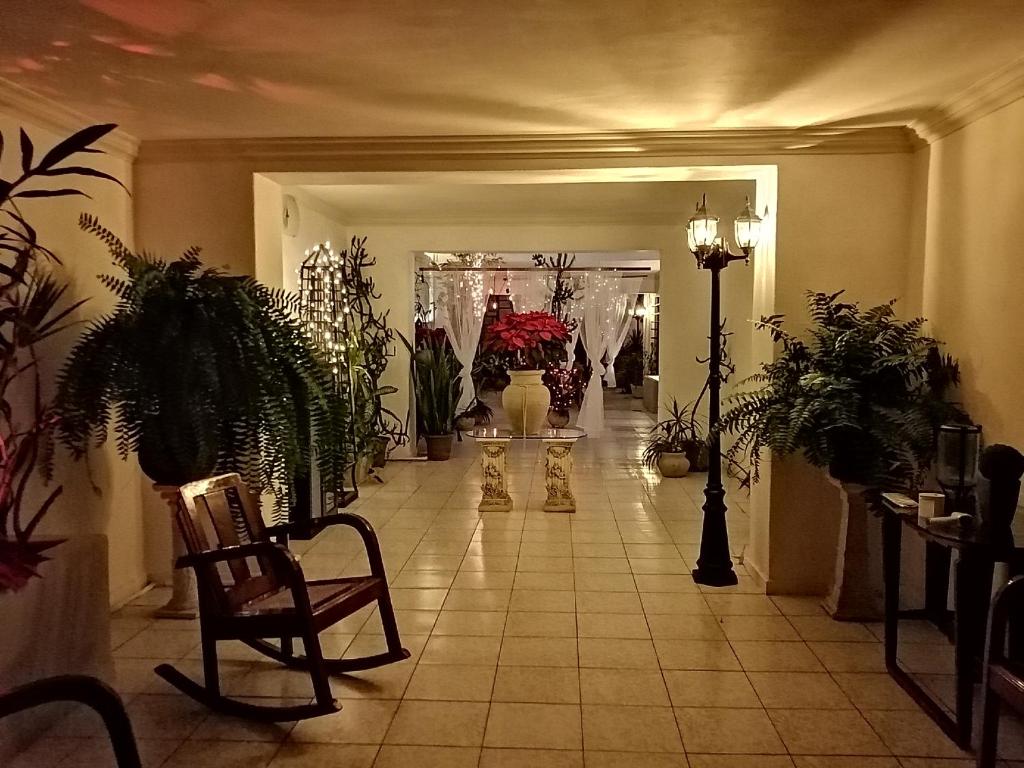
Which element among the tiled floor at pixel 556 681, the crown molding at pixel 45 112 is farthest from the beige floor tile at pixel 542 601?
the crown molding at pixel 45 112

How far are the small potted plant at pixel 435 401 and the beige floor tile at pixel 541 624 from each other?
13.8 ft

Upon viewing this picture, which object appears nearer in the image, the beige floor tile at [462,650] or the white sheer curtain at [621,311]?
the beige floor tile at [462,650]

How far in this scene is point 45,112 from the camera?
3135 mm

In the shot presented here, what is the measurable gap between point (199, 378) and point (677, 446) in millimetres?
4892

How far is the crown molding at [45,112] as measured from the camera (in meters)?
2.94

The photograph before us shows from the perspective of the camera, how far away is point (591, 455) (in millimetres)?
7918

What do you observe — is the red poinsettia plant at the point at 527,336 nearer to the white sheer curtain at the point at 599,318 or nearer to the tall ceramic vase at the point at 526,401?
the tall ceramic vase at the point at 526,401

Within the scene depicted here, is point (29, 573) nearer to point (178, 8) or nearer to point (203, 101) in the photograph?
point (178, 8)

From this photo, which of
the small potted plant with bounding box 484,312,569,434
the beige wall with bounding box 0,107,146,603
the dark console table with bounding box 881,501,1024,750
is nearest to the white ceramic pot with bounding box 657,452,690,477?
the small potted plant with bounding box 484,312,569,434

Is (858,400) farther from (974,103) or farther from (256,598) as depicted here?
(256,598)

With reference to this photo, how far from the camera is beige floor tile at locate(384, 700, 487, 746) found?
96.7 inches

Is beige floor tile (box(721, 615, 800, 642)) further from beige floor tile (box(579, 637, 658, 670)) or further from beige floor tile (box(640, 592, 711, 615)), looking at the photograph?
beige floor tile (box(579, 637, 658, 670))

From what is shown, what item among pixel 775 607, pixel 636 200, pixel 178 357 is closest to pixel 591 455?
pixel 636 200

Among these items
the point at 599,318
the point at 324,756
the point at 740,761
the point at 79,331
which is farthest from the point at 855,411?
the point at 599,318
